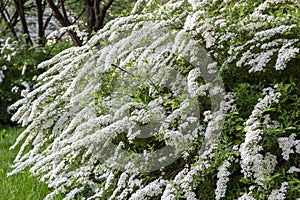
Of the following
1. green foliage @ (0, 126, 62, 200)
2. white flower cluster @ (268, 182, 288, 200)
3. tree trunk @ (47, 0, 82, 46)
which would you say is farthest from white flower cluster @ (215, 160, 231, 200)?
tree trunk @ (47, 0, 82, 46)

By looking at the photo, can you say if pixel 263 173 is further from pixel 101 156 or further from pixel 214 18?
pixel 101 156

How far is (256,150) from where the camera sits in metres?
1.46

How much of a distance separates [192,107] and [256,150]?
460 millimetres

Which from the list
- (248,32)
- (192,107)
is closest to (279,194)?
(192,107)

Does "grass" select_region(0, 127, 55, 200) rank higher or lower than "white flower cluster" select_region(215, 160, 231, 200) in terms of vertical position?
lower

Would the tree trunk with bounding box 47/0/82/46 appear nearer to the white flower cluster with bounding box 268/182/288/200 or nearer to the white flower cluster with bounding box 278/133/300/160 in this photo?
the white flower cluster with bounding box 278/133/300/160

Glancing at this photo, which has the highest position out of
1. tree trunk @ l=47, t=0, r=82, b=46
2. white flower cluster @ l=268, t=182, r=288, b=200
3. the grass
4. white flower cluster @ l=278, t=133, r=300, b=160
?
tree trunk @ l=47, t=0, r=82, b=46

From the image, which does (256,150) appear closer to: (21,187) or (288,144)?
(288,144)

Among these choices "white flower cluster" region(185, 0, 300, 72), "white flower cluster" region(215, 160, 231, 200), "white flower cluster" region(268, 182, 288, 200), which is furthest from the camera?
"white flower cluster" region(185, 0, 300, 72)

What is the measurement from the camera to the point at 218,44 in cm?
201

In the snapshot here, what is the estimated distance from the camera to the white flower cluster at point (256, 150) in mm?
1448

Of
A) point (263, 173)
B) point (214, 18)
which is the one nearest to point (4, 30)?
point (214, 18)

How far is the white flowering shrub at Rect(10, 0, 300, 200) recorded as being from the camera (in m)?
1.60

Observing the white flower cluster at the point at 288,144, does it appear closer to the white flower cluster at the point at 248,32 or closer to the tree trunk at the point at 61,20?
the white flower cluster at the point at 248,32
